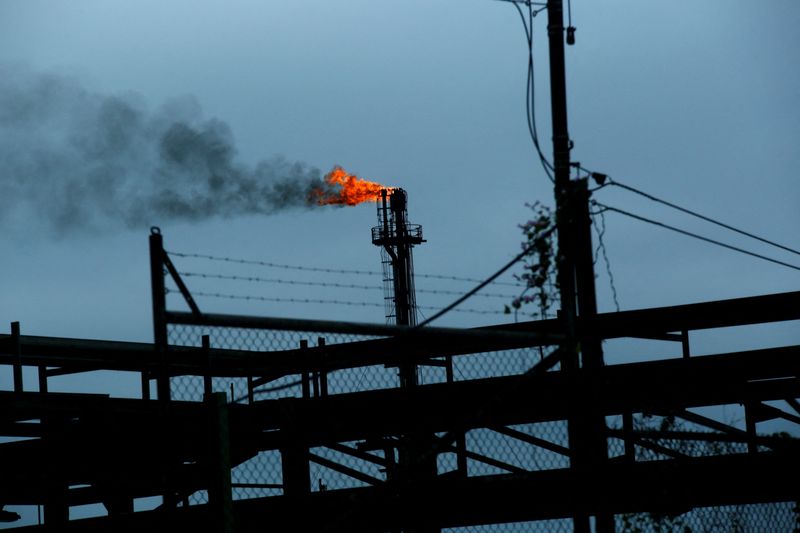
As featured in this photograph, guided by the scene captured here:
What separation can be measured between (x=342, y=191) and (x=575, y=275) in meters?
22.4

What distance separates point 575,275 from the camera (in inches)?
335

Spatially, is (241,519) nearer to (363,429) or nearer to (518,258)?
(363,429)

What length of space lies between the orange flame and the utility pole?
19.1 metres

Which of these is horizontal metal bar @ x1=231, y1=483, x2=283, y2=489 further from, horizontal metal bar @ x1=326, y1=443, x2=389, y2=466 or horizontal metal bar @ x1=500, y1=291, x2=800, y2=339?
horizontal metal bar @ x1=500, y1=291, x2=800, y2=339

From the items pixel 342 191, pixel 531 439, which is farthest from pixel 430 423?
pixel 342 191

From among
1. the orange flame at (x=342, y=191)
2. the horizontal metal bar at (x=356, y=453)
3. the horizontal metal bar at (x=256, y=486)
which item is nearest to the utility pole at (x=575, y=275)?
the horizontal metal bar at (x=356, y=453)

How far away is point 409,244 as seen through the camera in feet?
144

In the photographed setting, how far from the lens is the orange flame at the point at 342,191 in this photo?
2805 centimetres

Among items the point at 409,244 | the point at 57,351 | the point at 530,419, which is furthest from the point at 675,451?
the point at 409,244

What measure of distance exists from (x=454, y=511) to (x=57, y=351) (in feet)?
22.3

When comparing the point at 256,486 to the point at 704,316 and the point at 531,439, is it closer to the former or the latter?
the point at 531,439

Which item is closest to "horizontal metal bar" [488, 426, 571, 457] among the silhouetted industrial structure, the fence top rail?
the silhouetted industrial structure

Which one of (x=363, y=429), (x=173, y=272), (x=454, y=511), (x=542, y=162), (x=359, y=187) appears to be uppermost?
(x=359, y=187)

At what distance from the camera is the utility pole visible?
8328 millimetres
